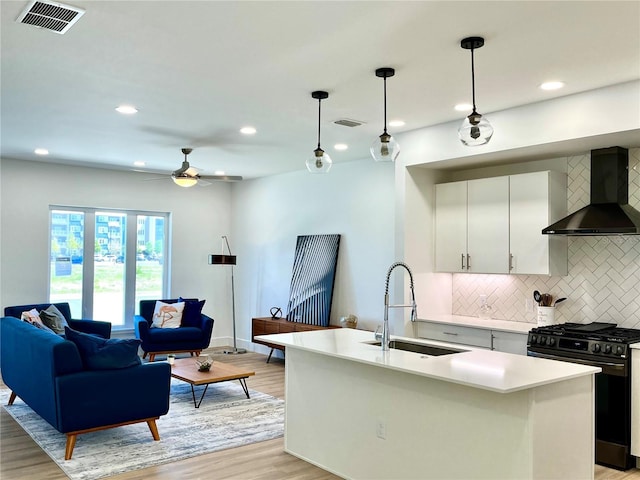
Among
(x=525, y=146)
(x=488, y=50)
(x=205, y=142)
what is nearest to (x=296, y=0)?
(x=488, y=50)

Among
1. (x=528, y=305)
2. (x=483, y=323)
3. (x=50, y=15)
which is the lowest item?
(x=483, y=323)

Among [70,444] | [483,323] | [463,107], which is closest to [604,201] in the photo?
[463,107]

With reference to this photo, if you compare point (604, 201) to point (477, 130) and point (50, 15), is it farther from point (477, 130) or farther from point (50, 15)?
point (50, 15)

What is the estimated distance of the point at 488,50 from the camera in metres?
3.45

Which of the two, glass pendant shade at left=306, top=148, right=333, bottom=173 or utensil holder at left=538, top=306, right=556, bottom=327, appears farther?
utensil holder at left=538, top=306, right=556, bottom=327

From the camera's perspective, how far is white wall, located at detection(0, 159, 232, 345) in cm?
754

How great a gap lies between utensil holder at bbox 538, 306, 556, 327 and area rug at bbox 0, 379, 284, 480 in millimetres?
2543

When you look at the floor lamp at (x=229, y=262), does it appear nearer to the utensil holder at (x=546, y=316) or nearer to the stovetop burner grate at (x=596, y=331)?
the utensil holder at (x=546, y=316)

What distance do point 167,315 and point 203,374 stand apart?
259 cm

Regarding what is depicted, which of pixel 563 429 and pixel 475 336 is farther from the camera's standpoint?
pixel 475 336

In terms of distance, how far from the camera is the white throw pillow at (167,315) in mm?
8047

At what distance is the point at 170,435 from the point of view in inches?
186

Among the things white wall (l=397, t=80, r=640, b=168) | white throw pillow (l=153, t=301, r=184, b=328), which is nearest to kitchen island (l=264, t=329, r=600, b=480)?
white wall (l=397, t=80, r=640, b=168)

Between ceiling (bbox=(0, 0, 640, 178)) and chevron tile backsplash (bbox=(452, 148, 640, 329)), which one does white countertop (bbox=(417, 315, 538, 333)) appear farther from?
ceiling (bbox=(0, 0, 640, 178))
